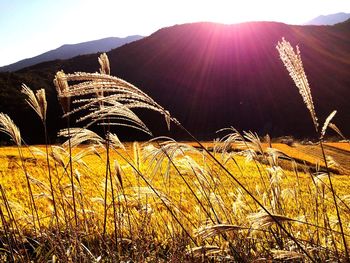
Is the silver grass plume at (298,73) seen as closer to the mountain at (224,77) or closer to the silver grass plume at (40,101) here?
the silver grass plume at (40,101)

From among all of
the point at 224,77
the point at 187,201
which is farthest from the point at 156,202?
the point at 224,77

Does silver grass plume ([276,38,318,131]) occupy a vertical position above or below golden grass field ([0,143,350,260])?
above

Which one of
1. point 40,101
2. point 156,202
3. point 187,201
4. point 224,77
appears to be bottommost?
point 224,77

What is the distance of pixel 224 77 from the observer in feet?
364

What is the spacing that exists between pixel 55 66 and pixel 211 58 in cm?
4322

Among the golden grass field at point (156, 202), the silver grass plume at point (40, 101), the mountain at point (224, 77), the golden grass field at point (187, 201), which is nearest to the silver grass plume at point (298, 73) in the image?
the golden grass field at point (156, 202)

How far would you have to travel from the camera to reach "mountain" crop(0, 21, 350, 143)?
3809 inches

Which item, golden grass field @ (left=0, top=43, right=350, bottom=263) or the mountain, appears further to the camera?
the mountain

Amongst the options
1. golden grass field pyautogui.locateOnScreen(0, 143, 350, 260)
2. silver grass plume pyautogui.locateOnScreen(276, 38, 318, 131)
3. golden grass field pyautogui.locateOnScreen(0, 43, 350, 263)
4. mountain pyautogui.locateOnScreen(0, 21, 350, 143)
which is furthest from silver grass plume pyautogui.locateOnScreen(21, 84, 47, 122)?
mountain pyautogui.locateOnScreen(0, 21, 350, 143)

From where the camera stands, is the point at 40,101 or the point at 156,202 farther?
the point at 156,202

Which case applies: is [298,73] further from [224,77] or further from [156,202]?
[224,77]

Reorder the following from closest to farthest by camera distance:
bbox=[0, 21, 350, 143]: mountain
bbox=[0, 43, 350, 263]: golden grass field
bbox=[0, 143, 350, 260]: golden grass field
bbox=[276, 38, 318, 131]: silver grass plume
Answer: bbox=[276, 38, 318, 131]: silver grass plume, bbox=[0, 43, 350, 263]: golden grass field, bbox=[0, 143, 350, 260]: golden grass field, bbox=[0, 21, 350, 143]: mountain

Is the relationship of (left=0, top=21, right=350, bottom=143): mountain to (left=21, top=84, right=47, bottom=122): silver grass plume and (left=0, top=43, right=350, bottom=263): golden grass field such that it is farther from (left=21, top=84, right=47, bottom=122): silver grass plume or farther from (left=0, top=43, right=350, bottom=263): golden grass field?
(left=21, top=84, right=47, bottom=122): silver grass plume

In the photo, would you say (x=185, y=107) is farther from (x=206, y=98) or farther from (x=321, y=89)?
(x=321, y=89)
